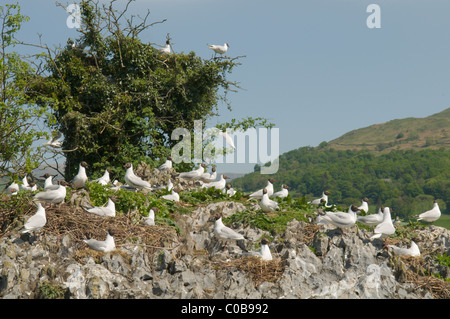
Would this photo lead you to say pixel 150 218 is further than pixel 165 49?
No

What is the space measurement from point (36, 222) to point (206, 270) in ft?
14.5

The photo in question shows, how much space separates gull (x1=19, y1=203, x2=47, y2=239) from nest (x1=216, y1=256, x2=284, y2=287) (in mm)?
4522

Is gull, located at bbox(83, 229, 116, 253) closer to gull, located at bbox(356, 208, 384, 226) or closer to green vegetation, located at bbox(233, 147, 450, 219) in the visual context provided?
gull, located at bbox(356, 208, 384, 226)

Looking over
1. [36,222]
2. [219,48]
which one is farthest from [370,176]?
[36,222]

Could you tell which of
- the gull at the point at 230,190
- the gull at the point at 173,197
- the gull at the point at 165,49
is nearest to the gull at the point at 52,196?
the gull at the point at 173,197

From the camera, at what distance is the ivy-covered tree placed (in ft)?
75.3

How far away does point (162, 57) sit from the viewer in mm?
25438

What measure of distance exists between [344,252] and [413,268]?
1.88 m

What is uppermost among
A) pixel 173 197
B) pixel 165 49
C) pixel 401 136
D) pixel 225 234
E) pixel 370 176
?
pixel 401 136

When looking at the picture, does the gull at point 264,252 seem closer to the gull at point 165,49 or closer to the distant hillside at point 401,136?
the gull at point 165,49

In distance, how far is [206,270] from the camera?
1216cm

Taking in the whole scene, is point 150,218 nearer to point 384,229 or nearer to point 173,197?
point 173,197
